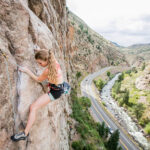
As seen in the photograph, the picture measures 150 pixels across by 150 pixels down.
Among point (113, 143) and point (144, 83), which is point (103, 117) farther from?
point (144, 83)

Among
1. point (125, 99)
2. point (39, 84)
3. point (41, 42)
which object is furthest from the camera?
point (125, 99)

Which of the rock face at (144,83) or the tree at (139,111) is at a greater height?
the rock face at (144,83)

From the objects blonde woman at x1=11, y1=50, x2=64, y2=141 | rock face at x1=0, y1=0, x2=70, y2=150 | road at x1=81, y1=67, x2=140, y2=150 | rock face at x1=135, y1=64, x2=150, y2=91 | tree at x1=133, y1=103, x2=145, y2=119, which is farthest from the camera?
rock face at x1=135, y1=64, x2=150, y2=91

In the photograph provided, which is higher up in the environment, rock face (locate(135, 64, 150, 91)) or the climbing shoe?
the climbing shoe

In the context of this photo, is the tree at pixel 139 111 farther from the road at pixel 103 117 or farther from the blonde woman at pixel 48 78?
the blonde woman at pixel 48 78

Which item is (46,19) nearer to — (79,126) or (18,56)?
(18,56)

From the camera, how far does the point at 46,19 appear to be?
328 inches

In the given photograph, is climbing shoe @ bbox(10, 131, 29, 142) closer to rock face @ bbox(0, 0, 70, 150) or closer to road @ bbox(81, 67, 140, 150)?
rock face @ bbox(0, 0, 70, 150)

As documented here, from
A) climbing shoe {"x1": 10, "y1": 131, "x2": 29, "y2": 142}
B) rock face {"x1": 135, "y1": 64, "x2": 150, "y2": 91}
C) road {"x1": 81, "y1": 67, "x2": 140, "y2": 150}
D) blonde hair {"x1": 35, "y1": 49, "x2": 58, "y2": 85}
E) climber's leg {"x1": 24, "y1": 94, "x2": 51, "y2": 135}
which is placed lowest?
road {"x1": 81, "y1": 67, "x2": 140, "y2": 150}

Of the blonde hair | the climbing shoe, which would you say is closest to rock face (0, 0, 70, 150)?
the climbing shoe

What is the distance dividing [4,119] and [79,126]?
14.8 m

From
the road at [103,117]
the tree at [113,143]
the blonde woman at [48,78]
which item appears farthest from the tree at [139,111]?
the blonde woman at [48,78]

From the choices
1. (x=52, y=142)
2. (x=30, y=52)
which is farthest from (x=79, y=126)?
(x=30, y=52)

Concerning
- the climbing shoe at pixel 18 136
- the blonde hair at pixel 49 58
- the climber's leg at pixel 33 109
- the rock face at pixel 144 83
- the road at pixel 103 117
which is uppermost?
the blonde hair at pixel 49 58
